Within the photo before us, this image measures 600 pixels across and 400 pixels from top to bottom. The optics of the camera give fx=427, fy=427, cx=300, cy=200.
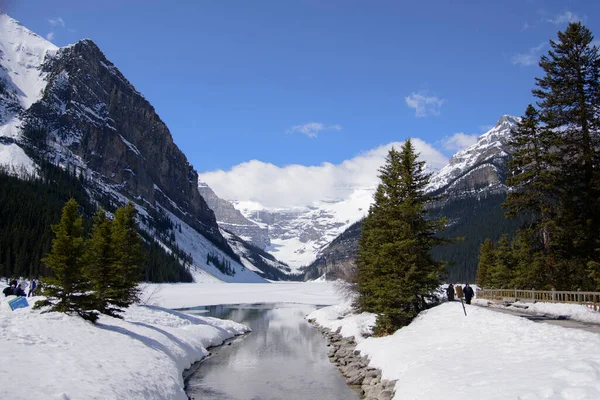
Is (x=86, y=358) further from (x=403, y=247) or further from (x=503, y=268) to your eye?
(x=503, y=268)

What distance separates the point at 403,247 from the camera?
1096 inches

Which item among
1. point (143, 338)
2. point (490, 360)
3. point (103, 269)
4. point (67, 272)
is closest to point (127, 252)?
point (103, 269)

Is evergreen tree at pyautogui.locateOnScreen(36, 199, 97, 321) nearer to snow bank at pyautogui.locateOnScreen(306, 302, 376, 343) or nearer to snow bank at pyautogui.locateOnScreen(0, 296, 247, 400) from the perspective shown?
snow bank at pyautogui.locateOnScreen(0, 296, 247, 400)

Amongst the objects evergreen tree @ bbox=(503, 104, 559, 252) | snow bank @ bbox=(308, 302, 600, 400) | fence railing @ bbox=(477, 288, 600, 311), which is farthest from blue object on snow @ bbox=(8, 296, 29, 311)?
fence railing @ bbox=(477, 288, 600, 311)

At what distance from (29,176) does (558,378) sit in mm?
175799

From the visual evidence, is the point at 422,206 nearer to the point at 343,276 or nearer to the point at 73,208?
the point at 73,208

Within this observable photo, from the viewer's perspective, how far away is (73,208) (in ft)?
83.5

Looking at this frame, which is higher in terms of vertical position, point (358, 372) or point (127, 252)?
point (127, 252)

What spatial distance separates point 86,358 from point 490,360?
51.2 ft

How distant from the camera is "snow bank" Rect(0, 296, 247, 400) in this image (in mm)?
13055

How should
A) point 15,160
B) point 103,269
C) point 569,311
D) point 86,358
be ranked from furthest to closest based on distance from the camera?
point 15,160
point 103,269
point 569,311
point 86,358

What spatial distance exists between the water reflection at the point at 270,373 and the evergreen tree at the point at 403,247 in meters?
5.70

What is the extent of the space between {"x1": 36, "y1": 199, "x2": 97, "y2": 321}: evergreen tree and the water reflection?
7.85 meters

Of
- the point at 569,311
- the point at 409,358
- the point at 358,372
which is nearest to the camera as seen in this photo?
the point at 409,358
